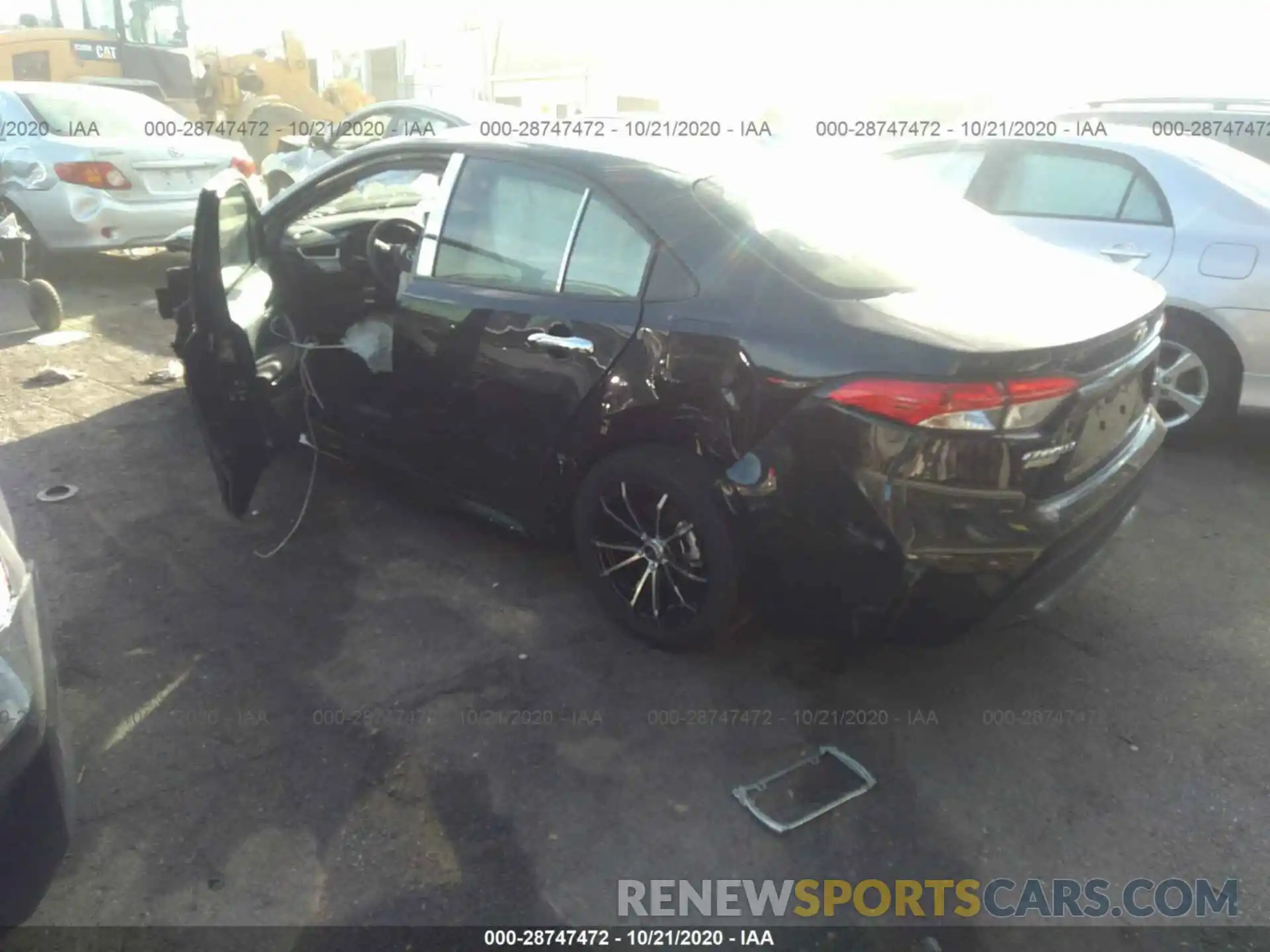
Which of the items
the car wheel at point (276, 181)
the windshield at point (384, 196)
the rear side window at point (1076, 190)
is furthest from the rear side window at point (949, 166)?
the car wheel at point (276, 181)

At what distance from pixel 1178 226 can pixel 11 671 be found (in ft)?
16.4

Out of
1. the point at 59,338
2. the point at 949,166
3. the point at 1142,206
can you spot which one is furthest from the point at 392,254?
the point at 59,338

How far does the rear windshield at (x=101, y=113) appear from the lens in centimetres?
759

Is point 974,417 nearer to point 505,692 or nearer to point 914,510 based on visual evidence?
point 914,510

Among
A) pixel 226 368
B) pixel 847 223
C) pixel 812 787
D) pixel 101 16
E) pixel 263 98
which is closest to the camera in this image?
pixel 812 787

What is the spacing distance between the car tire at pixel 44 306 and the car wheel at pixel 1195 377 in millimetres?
6931

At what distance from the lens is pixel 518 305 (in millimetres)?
3191

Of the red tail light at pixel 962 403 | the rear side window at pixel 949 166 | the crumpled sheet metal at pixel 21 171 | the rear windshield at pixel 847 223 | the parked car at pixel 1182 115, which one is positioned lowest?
the crumpled sheet metal at pixel 21 171

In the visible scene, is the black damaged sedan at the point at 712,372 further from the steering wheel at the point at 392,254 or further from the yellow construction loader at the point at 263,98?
the yellow construction loader at the point at 263,98

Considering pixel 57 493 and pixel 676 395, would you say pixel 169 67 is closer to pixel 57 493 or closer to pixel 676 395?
pixel 57 493

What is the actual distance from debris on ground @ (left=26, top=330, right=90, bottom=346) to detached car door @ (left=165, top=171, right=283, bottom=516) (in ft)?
11.7

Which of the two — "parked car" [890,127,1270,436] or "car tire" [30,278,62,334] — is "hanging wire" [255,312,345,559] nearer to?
"parked car" [890,127,1270,436]

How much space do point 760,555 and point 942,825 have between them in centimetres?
86

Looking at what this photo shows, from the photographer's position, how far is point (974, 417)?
92.8 inches
